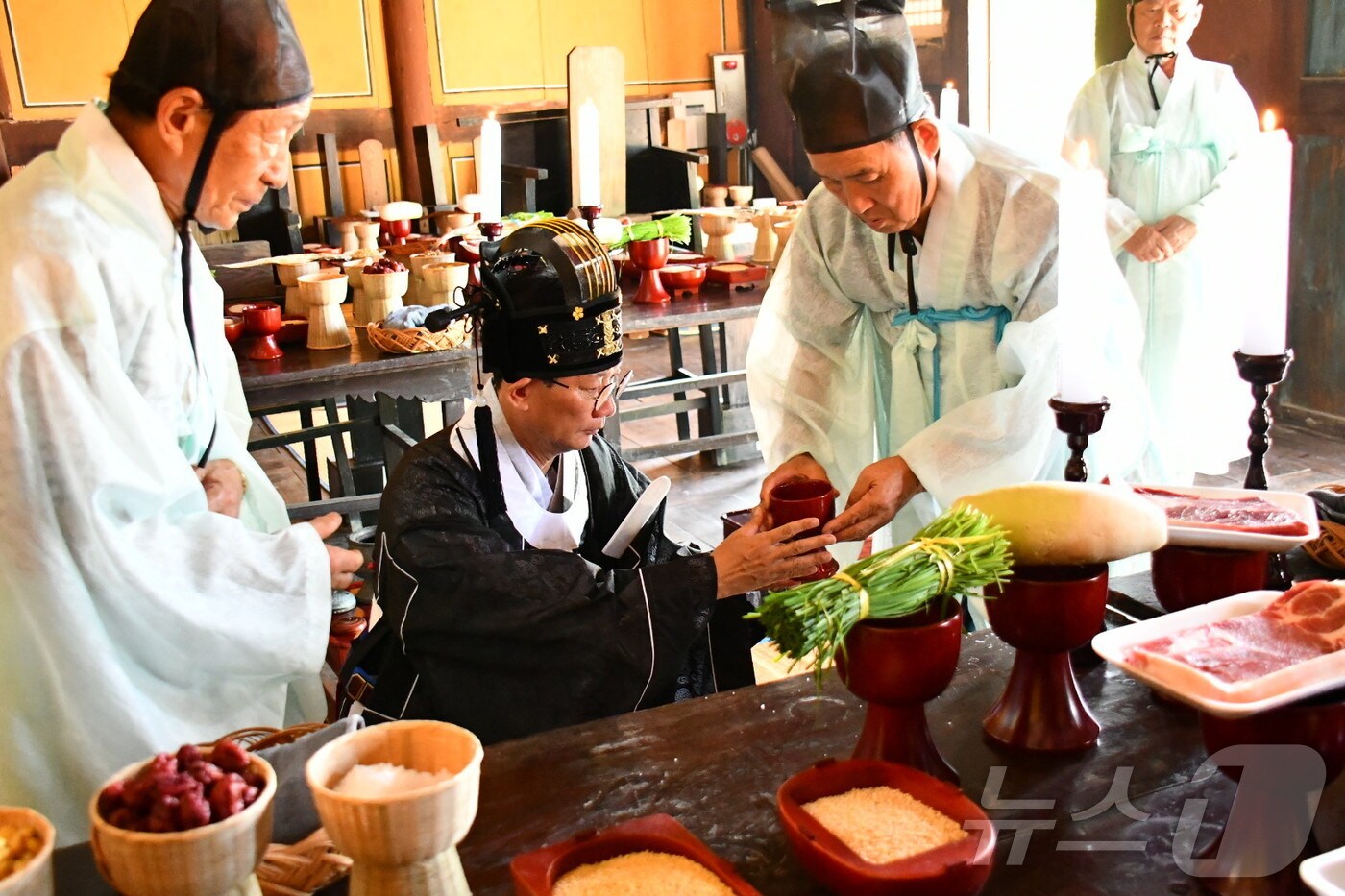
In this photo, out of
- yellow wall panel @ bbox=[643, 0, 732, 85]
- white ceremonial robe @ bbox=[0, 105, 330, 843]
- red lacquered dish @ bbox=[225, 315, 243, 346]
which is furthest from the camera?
yellow wall panel @ bbox=[643, 0, 732, 85]

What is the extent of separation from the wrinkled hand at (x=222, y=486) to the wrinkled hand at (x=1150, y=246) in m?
3.58

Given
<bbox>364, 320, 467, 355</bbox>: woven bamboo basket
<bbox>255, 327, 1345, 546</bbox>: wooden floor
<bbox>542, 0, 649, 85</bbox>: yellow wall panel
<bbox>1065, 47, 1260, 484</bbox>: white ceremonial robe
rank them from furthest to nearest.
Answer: <bbox>542, 0, 649, 85</bbox>: yellow wall panel < <bbox>255, 327, 1345, 546</bbox>: wooden floor < <bbox>1065, 47, 1260, 484</bbox>: white ceremonial robe < <bbox>364, 320, 467, 355</bbox>: woven bamboo basket

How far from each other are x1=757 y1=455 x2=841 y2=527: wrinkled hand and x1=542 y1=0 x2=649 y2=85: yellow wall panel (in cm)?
765

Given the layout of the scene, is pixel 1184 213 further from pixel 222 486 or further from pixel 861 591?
pixel 861 591

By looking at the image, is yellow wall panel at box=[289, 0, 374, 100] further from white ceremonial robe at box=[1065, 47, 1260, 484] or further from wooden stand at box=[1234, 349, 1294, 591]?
wooden stand at box=[1234, 349, 1294, 591]

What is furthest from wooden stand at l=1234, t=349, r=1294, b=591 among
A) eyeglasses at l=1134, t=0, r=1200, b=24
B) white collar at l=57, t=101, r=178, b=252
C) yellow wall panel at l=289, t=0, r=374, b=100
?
yellow wall panel at l=289, t=0, r=374, b=100

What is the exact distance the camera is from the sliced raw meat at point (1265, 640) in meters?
1.18

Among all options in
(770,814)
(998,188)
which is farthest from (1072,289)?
(770,814)

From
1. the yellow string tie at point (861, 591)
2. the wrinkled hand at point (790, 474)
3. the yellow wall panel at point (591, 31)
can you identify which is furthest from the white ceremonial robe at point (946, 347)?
the yellow wall panel at point (591, 31)

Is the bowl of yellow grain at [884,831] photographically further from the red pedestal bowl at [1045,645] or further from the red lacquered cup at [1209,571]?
the red lacquered cup at [1209,571]

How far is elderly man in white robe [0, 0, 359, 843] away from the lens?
1.65 metres

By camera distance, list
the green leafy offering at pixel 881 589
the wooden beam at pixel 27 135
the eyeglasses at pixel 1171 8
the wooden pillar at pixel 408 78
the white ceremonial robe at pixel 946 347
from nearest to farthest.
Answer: the green leafy offering at pixel 881 589, the white ceremonial robe at pixel 946 347, the eyeglasses at pixel 1171 8, the wooden beam at pixel 27 135, the wooden pillar at pixel 408 78

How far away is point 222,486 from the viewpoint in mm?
1939

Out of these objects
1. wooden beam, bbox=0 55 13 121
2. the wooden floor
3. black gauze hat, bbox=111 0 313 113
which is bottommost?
the wooden floor
